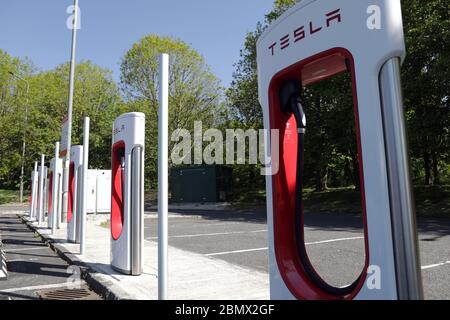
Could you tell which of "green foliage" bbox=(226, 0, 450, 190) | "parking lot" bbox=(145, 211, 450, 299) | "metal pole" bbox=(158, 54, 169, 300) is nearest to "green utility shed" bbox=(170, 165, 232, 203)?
"green foliage" bbox=(226, 0, 450, 190)

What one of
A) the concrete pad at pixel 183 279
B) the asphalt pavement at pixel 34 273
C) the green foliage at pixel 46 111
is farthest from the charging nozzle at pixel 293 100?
the green foliage at pixel 46 111

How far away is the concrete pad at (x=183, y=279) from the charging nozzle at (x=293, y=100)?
7.13 feet

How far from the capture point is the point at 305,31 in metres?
2.34

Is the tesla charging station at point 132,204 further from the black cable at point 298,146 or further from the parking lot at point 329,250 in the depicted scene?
the black cable at point 298,146

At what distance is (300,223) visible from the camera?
262 cm

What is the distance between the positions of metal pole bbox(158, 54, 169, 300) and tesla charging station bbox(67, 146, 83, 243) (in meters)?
4.79

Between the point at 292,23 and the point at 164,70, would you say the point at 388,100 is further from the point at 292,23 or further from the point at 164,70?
the point at 164,70

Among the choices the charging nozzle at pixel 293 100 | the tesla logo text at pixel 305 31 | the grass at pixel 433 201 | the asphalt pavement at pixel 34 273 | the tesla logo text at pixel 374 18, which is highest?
the tesla logo text at pixel 305 31

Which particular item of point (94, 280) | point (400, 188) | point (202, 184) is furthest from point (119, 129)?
point (202, 184)

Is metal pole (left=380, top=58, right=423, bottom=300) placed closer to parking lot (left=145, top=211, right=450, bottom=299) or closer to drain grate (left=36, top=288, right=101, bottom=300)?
parking lot (left=145, top=211, right=450, bottom=299)

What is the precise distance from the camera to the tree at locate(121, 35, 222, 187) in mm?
27812

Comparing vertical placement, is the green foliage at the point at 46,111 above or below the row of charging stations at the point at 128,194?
above

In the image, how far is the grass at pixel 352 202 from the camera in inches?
615

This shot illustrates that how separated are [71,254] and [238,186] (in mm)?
26183
